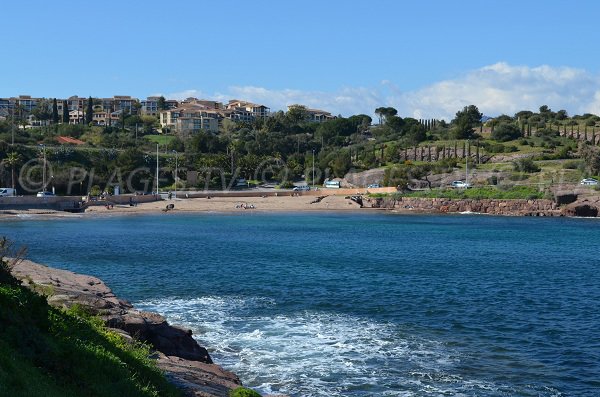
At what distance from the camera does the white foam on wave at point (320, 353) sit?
19.3 meters

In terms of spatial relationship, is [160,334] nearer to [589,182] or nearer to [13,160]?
[589,182]

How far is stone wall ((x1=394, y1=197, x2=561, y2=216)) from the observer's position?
9581cm

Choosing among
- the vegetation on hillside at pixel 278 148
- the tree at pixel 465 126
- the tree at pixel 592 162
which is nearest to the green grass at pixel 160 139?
the vegetation on hillside at pixel 278 148

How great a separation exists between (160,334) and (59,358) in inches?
292

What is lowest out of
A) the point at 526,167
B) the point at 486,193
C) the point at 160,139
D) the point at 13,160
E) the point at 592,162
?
Result: the point at 486,193

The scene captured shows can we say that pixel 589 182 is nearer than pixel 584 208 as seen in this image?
No

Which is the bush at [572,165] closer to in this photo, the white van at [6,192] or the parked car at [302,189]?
the parked car at [302,189]

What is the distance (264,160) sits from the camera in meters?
136

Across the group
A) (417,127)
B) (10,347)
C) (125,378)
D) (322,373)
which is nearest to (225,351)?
(322,373)

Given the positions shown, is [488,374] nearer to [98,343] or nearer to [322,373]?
[322,373]

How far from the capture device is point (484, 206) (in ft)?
331

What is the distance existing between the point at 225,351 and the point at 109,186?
93.1 metres

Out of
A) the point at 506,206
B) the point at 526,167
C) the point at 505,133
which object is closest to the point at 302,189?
the point at 506,206

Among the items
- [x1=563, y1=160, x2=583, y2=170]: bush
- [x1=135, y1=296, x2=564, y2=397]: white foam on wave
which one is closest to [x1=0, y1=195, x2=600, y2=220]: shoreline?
[x1=563, y1=160, x2=583, y2=170]: bush
